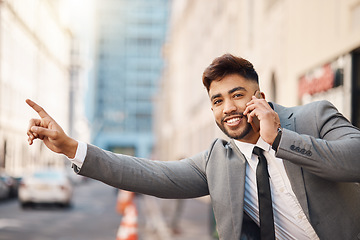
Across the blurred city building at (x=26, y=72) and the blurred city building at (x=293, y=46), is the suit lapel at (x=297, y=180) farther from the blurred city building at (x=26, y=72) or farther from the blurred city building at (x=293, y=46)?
the blurred city building at (x=26, y=72)

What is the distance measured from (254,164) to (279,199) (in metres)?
0.21

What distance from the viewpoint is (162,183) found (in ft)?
9.94

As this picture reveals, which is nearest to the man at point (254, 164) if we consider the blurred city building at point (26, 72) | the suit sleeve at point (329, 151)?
the suit sleeve at point (329, 151)

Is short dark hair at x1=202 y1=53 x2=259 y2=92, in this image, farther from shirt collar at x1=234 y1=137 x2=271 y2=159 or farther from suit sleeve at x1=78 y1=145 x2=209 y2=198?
suit sleeve at x1=78 y1=145 x2=209 y2=198

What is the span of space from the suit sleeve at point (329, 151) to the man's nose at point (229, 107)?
1.10 feet

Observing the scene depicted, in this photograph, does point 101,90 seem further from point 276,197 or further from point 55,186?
point 276,197

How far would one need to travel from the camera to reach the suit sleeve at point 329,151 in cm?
242

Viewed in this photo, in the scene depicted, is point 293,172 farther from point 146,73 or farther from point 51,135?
point 146,73

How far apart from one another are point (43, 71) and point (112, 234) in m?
56.9

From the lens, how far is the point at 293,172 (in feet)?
8.81

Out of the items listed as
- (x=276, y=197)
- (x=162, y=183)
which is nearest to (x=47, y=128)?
(x=162, y=183)

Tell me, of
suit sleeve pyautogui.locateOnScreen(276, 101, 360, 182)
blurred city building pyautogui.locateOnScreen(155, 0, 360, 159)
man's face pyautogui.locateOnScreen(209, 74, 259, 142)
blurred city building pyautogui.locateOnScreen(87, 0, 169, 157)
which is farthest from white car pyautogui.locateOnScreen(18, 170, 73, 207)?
blurred city building pyautogui.locateOnScreen(87, 0, 169, 157)

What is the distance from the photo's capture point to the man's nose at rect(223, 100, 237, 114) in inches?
110

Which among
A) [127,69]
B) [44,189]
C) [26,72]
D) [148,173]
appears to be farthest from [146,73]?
[148,173]
